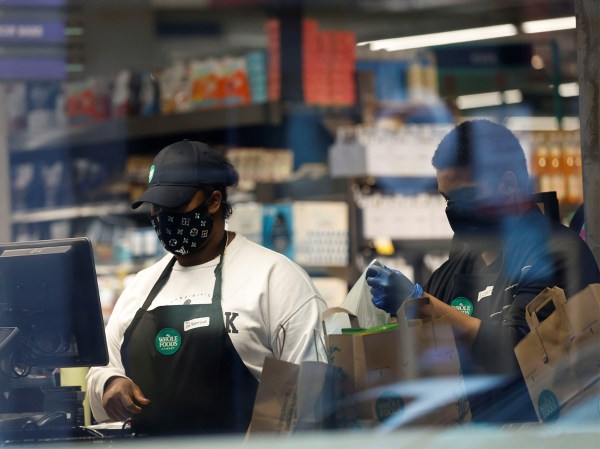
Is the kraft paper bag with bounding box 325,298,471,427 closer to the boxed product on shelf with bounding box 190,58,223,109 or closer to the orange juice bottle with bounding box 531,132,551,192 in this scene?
the orange juice bottle with bounding box 531,132,551,192

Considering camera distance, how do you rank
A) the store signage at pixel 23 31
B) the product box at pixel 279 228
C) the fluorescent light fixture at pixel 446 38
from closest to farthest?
1. the store signage at pixel 23 31
2. the product box at pixel 279 228
3. the fluorescent light fixture at pixel 446 38

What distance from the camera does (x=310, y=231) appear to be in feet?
20.7

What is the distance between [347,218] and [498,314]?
342 centimetres

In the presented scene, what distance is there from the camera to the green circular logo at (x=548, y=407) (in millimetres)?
2633

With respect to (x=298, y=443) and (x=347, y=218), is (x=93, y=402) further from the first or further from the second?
(x=347, y=218)

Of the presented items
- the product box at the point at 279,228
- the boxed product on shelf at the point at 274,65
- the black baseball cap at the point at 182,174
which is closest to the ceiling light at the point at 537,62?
the boxed product on shelf at the point at 274,65

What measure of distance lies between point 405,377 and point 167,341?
905mm

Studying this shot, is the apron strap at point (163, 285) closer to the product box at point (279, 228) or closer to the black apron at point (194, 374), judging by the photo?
the black apron at point (194, 374)

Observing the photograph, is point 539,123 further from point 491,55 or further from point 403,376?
point 403,376

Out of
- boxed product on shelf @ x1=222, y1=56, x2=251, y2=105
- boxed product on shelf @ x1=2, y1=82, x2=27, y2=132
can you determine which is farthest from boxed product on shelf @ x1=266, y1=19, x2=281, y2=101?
boxed product on shelf @ x1=2, y1=82, x2=27, y2=132

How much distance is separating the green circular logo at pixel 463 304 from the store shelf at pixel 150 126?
349cm

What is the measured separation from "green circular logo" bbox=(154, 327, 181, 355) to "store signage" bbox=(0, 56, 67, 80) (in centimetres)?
318

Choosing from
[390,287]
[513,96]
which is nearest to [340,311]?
[390,287]

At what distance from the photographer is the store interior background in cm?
639
